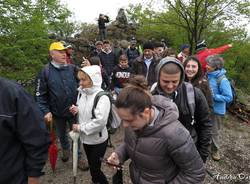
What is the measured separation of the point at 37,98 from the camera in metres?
4.11

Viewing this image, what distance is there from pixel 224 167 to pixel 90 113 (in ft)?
10.6

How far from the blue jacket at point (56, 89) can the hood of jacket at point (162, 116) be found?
249 centimetres

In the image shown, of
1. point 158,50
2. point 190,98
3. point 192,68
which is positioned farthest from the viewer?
point 158,50

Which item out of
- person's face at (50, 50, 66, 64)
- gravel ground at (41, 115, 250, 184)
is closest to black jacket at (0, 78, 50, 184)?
person's face at (50, 50, 66, 64)

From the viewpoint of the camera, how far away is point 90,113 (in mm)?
3318

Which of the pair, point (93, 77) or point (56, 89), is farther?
point (56, 89)

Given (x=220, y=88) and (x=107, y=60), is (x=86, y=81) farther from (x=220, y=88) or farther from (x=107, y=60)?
(x=107, y=60)

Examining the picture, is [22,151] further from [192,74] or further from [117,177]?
[192,74]

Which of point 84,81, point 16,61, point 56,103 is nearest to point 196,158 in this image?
point 84,81

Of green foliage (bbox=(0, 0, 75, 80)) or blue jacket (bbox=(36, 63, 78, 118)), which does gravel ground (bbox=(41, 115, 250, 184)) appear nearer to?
blue jacket (bbox=(36, 63, 78, 118))

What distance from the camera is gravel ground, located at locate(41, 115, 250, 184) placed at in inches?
178

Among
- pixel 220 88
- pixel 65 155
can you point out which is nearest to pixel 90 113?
pixel 65 155

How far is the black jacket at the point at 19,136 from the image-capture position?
1.88 meters

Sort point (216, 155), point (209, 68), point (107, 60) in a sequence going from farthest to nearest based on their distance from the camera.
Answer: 1. point (107, 60)
2. point (216, 155)
3. point (209, 68)
